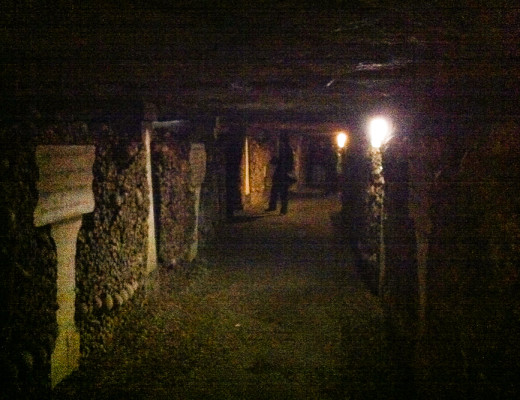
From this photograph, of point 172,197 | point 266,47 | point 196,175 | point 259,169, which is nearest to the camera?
point 266,47

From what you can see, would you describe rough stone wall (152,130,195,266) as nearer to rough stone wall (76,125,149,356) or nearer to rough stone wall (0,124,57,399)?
rough stone wall (76,125,149,356)

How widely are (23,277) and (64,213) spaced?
711 mm

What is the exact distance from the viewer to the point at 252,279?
770cm

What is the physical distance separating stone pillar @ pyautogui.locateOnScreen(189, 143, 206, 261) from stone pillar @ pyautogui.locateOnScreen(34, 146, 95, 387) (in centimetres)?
426

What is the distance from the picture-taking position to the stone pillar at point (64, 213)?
3629 mm

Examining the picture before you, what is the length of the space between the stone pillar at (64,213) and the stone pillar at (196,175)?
4.26 meters

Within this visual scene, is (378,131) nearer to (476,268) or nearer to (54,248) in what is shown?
(476,268)

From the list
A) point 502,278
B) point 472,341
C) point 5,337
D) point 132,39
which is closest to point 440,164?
point 502,278

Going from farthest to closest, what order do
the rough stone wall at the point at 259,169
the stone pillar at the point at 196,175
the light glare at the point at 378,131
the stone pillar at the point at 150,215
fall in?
the rough stone wall at the point at 259,169 → the stone pillar at the point at 196,175 → the stone pillar at the point at 150,215 → the light glare at the point at 378,131

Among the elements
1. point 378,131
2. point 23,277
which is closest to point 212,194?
point 378,131

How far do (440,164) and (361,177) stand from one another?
542 cm

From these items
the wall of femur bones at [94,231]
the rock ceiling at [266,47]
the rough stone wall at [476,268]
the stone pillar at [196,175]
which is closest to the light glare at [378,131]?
the rock ceiling at [266,47]

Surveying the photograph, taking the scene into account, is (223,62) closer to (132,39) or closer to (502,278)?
(132,39)

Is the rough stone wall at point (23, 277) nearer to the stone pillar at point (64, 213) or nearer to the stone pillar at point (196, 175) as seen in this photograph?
the stone pillar at point (64, 213)
